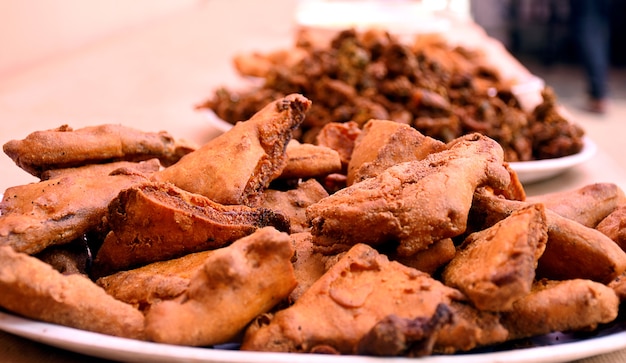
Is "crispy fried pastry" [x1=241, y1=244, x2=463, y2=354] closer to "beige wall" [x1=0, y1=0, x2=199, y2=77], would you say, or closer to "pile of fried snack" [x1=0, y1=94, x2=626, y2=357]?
"pile of fried snack" [x1=0, y1=94, x2=626, y2=357]

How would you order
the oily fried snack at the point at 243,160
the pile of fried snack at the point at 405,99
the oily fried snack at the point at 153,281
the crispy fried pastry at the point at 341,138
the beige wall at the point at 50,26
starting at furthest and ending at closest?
the beige wall at the point at 50,26
the pile of fried snack at the point at 405,99
the crispy fried pastry at the point at 341,138
the oily fried snack at the point at 243,160
the oily fried snack at the point at 153,281

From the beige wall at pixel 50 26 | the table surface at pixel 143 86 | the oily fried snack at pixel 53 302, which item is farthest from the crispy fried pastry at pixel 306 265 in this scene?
the beige wall at pixel 50 26

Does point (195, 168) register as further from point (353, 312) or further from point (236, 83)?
point (236, 83)

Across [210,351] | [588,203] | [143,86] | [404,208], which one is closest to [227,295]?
[210,351]

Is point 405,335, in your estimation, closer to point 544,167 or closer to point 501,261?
point 501,261

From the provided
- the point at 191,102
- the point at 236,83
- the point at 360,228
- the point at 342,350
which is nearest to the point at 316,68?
the point at 191,102

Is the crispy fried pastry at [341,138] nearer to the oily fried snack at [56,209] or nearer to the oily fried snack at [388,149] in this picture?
the oily fried snack at [388,149]

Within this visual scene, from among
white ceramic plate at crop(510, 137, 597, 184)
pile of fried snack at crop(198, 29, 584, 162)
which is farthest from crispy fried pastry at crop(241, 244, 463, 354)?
pile of fried snack at crop(198, 29, 584, 162)
